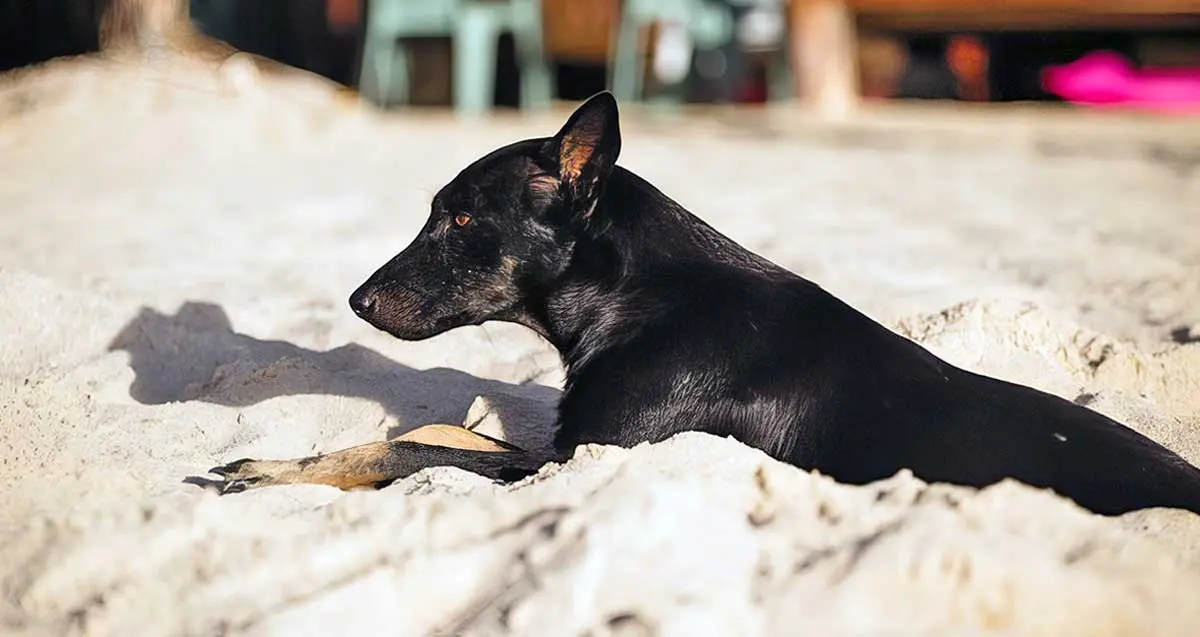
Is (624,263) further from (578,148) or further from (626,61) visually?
(626,61)

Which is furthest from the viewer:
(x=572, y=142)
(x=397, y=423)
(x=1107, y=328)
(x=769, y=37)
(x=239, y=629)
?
(x=769, y=37)

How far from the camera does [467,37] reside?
12867mm

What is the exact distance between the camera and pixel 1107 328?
510 centimetres

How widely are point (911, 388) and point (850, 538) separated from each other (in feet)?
2.62

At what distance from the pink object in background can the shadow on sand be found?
952 cm

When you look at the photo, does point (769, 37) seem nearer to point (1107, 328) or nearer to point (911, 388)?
point (1107, 328)

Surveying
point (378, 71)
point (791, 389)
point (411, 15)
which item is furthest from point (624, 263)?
point (378, 71)

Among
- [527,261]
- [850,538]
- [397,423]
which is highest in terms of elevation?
[527,261]

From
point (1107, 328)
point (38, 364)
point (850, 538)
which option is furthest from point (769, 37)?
point (850, 538)

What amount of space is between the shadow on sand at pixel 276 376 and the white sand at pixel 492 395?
0.06 feet

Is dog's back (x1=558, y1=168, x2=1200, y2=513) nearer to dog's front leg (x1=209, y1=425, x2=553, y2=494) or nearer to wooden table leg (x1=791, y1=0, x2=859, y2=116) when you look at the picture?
dog's front leg (x1=209, y1=425, x2=553, y2=494)

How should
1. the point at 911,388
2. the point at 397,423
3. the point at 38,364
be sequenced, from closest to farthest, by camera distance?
the point at 911,388, the point at 397,423, the point at 38,364

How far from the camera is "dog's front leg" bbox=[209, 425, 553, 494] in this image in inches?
133

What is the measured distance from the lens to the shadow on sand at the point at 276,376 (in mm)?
4285
